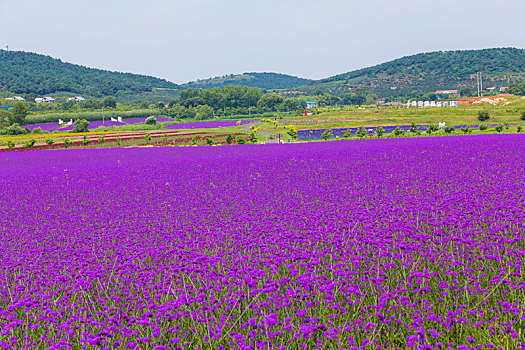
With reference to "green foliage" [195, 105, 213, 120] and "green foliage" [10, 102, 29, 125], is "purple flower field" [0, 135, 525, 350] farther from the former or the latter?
"green foliage" [195, 105, 213, 120]

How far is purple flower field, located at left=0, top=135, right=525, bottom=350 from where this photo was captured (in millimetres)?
3869

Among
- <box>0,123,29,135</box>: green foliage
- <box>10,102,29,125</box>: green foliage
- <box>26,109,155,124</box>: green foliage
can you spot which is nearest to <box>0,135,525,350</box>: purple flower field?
<box>0,123,29,135</box>: green foliage

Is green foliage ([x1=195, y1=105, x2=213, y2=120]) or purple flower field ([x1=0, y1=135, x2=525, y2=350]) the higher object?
green foliage ([x1=195, y1=105, x2=213, y2=120])

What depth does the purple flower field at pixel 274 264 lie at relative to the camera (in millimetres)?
3869

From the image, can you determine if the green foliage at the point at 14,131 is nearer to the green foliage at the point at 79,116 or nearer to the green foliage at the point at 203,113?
the green foliage at the point at 79,116

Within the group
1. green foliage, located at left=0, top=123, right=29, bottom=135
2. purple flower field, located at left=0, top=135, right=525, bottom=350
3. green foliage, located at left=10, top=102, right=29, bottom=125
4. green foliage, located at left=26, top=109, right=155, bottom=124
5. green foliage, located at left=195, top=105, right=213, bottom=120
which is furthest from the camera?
green foliage, located at left=195, top=105, right=213, bottom=120

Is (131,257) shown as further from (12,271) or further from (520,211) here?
(520,211)

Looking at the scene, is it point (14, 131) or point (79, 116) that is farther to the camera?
point (79, 116)

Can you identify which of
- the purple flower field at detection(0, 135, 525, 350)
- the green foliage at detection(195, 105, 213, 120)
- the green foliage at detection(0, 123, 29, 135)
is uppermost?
the green foliage at detection(195, 105, 213, 120)

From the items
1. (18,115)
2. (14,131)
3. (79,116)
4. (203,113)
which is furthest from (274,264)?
(203,113)

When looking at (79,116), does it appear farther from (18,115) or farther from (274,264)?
(274,264)

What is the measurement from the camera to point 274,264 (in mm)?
5016

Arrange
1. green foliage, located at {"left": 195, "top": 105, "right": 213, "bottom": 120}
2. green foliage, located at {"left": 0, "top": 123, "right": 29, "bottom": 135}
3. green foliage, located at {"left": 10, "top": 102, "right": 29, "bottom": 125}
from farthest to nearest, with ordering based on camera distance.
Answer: green foliage, located at {"left": 195, "top": 105, "right": 213, "bottom": 120} < green foliage, located at {"left": 10, "top": 102, "right": 29, "bottom": 125} < green foliage, located at {"left": 0, "top": 123, "right": 29, "bottom": 135}

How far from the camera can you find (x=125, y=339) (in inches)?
158
